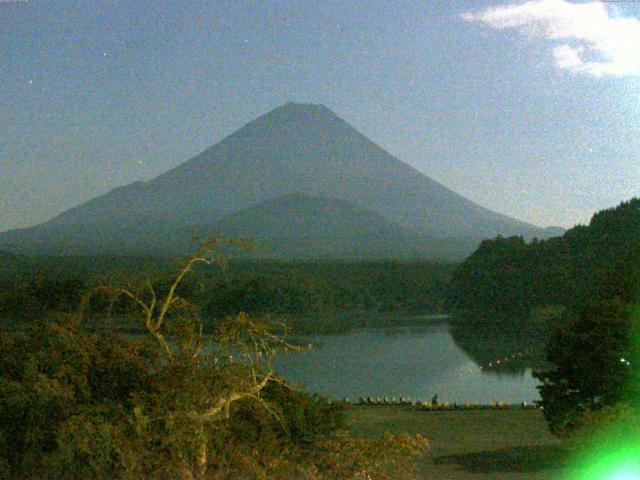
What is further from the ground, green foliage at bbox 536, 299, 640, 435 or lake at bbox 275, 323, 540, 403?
green foliage at bbox 536, 299, 640, 435

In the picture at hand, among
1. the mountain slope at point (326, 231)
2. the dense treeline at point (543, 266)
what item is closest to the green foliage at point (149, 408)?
the dense treeline at point (543, 266)

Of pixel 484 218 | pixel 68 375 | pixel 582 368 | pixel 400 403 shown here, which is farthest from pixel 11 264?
pixel 484 218

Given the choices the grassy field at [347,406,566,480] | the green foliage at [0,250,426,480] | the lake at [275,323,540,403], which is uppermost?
the green foliage at [0,250,426,480]

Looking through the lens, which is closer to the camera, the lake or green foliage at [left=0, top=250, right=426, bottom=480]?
green foliage at [left=0, top=250, right=426, bottom=480]

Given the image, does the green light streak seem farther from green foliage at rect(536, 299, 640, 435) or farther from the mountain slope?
the mountain slope

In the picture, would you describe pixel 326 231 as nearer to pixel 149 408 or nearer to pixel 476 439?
pixel 476 439

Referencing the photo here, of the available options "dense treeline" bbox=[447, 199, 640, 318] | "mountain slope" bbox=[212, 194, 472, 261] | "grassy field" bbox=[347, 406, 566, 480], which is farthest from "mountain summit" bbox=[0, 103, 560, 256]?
"grassy field" bbox=[347, 406, 566, 480]

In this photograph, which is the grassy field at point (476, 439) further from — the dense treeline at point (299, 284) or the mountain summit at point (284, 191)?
the mountain summit at point (284, 191)
